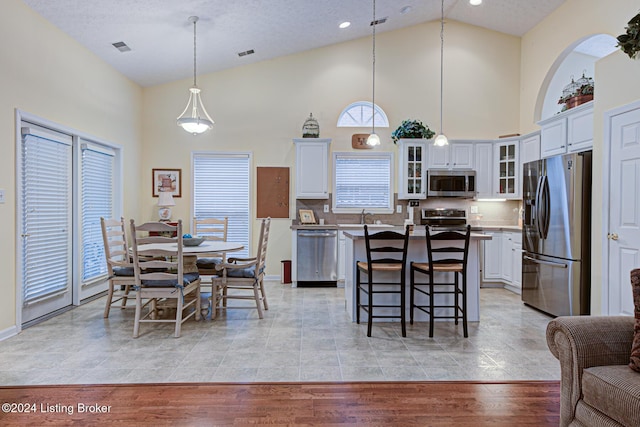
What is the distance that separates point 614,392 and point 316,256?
436 centimetres

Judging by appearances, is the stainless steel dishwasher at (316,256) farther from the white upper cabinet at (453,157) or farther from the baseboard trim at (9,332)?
the baseboard trim at (9,332)

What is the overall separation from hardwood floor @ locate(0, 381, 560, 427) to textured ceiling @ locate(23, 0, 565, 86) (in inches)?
139

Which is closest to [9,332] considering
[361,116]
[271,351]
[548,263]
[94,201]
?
[94,201]

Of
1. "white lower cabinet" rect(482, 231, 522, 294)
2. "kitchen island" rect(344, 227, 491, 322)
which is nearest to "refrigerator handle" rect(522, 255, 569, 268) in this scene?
"white lower cabinet" rect(482, 231, 522, 294)

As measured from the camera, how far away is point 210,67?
5.88 metres

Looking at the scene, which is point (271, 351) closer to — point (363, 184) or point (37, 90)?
point (37, 90)

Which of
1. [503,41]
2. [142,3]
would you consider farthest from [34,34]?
[503,41]

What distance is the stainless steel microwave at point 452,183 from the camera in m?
5.98

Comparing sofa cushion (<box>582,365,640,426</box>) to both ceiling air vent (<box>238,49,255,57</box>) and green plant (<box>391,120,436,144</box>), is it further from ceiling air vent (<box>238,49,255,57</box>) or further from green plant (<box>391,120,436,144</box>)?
ceiling air vent (<box>238,49,255,57</box>)

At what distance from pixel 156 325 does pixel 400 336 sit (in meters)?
2.41

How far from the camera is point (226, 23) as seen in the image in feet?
15.0

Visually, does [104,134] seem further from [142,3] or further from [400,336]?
[400,336]

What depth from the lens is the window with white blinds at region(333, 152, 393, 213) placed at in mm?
6293

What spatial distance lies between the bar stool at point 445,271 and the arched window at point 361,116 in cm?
305
